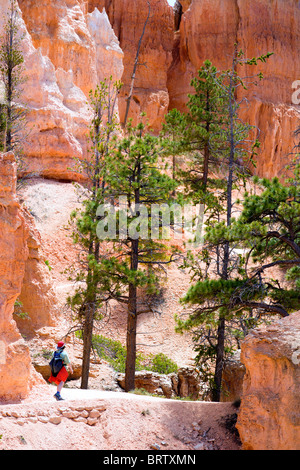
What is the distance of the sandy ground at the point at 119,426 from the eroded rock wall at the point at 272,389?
0.84 meters

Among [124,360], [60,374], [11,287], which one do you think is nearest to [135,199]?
[11,287]

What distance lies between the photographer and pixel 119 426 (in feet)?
32.0

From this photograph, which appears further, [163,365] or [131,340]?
[163,365]

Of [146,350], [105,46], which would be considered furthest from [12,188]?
[105,46]

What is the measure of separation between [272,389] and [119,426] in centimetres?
288

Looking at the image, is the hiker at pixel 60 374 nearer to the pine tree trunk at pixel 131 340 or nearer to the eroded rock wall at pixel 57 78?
the pine tree trunk at pixel 131 340

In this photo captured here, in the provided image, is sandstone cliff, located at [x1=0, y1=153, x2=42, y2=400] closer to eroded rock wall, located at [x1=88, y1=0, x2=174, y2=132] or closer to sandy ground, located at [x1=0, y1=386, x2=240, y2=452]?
sandy ground, located at [x1=0, y1=386, x2=240, y2=452]

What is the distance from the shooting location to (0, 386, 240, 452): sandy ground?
360 inches

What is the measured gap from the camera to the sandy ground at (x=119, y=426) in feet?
30.0

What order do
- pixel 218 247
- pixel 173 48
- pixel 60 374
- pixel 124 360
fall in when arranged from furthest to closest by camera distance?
pixel 173 48, pixel 124 360, pixel 218 247, pixel 60 374

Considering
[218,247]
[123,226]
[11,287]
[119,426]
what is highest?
[123,226]

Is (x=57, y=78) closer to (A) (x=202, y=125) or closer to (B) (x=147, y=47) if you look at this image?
(A) (x=202, y=125)

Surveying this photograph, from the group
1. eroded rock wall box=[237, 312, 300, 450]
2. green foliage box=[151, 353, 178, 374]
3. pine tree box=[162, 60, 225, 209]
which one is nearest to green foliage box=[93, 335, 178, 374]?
green foliage box=[151, 353, 178, 374]
